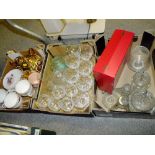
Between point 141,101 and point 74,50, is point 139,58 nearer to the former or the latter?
point 141,101

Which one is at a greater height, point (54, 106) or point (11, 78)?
point (11, 78)

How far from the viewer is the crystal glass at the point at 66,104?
132 cm

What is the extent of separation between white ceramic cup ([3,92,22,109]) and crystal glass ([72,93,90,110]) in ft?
1.16

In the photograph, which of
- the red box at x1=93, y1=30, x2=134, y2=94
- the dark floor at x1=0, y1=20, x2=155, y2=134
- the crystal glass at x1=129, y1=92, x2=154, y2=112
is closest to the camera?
the red box at x1=93, y1=30, x2=134, y2=94

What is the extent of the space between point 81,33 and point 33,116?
0.75 meters

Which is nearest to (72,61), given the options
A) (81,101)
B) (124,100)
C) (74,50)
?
(74,50)

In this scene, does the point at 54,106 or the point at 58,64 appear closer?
the point at 54,106

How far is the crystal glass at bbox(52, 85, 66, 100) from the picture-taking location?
4.51ft

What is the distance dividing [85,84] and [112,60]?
0.28 meters

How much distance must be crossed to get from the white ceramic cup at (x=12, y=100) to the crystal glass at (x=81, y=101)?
352 mm

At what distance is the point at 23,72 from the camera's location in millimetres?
1468

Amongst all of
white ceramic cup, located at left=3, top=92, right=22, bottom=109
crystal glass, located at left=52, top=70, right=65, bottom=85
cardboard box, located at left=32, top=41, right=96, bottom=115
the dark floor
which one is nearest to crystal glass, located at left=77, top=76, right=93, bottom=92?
cardboard box, located at left=32, top=41, right=96, bottom=115

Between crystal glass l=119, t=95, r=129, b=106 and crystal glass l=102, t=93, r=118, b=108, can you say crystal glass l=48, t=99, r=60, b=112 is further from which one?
crystal glass l=119, t=95, r=129, b=106

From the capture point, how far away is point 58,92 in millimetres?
1387
